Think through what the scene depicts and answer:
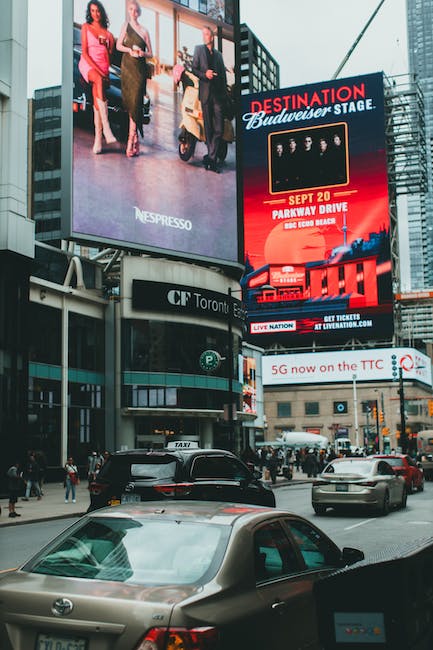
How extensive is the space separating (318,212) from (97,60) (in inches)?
1940

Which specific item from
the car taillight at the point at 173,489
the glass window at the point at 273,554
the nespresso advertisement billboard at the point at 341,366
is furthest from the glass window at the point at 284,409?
the glass window at the point at 273,554

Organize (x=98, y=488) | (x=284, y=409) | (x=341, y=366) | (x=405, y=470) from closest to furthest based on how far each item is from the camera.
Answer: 1. (x=98, y=488)
2. (x=405, y=470)
3. (x=341, y=366)
4. (x=284, y=409)

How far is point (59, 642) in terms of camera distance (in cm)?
480

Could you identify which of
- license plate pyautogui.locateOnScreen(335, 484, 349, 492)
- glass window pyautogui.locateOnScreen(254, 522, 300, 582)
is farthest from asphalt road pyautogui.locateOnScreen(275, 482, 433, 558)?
glass window pyautogui.locateOnScreen(254, 522, 300, 582)

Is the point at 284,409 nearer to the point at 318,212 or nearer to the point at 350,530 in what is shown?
the point at 318,212

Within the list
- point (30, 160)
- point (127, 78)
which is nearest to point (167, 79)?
point (127, 78)

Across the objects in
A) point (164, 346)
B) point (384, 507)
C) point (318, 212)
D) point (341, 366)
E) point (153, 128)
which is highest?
point (318, 212)

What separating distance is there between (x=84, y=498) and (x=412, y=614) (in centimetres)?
2778

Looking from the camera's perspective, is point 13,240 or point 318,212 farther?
point 318,212

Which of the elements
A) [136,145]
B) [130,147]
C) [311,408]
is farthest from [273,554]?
[311,408]

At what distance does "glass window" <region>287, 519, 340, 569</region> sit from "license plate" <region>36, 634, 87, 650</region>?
1948 mm

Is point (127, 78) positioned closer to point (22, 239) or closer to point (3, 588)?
point (22, 239)

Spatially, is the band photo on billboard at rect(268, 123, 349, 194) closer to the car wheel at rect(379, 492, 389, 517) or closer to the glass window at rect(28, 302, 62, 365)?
the glass window at rect(28, 302, 62, 365)

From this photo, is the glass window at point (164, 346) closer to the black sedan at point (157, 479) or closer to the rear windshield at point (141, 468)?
the black sedan at point (157, 479)
